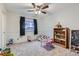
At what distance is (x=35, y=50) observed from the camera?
176cm

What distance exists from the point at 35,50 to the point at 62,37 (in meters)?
0.48

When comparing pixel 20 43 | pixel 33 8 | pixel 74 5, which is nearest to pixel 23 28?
pixel 20 43

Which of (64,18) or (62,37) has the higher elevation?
(64,18)

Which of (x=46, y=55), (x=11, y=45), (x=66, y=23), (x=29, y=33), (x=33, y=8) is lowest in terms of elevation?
(x=46, y=55)

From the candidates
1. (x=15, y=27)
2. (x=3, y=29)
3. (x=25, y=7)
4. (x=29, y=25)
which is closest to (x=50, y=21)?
(x=29, y=25)

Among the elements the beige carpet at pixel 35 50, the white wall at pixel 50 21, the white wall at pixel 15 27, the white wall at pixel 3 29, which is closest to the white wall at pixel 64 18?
the white wall at pixel 50 21

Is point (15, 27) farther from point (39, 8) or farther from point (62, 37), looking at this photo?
point (62, 37)

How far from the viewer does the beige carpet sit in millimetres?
1710

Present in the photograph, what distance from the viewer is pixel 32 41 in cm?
182

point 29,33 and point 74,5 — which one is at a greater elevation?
point 74,5

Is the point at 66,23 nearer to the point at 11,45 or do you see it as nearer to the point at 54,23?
the point at 54,23

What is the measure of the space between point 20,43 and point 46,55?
46cm

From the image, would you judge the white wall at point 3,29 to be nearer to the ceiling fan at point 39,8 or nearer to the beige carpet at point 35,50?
the beige carpet at point 35,50

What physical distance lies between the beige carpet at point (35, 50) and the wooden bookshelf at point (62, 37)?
0.08 meters
